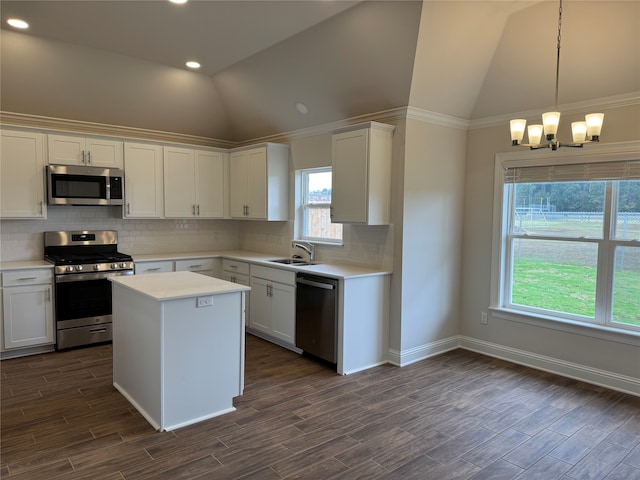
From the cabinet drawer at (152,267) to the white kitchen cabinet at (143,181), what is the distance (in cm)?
63

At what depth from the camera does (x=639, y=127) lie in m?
3.57

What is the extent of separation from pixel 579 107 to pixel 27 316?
5574mm

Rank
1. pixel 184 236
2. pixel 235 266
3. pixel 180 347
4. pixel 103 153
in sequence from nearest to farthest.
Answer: pixel 180 347
pixel 103 153
pixel 235 266
pixel 184 236

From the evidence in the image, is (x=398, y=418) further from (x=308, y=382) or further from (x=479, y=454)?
(x=308, y=382)

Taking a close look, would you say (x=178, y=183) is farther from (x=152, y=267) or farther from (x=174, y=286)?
(x=174, y=286)

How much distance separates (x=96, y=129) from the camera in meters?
5.36

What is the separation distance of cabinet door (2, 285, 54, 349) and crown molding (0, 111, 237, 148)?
1.73m

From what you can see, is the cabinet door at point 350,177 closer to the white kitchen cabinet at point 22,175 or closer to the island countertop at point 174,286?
the island countertop at point 174,286

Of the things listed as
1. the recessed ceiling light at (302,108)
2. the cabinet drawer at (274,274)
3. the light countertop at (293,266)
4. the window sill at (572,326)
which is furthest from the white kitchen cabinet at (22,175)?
the window sill at (572,326)

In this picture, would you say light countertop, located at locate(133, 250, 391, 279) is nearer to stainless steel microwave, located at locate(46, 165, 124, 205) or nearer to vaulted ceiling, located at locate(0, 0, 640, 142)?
stainless steel microwave, located at locate(46, 165, 124, 205)

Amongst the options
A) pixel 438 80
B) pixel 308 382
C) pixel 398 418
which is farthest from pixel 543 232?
pixel 308 382

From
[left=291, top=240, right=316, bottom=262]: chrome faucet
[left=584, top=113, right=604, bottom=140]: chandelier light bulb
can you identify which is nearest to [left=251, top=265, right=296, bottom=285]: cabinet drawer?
[left=291, top=240, right=316, bottom=262]: chrome faucet

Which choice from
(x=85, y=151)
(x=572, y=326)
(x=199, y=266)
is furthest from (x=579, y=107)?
(x=85, y=151)

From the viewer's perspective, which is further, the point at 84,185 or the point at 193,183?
the point at 193,183
